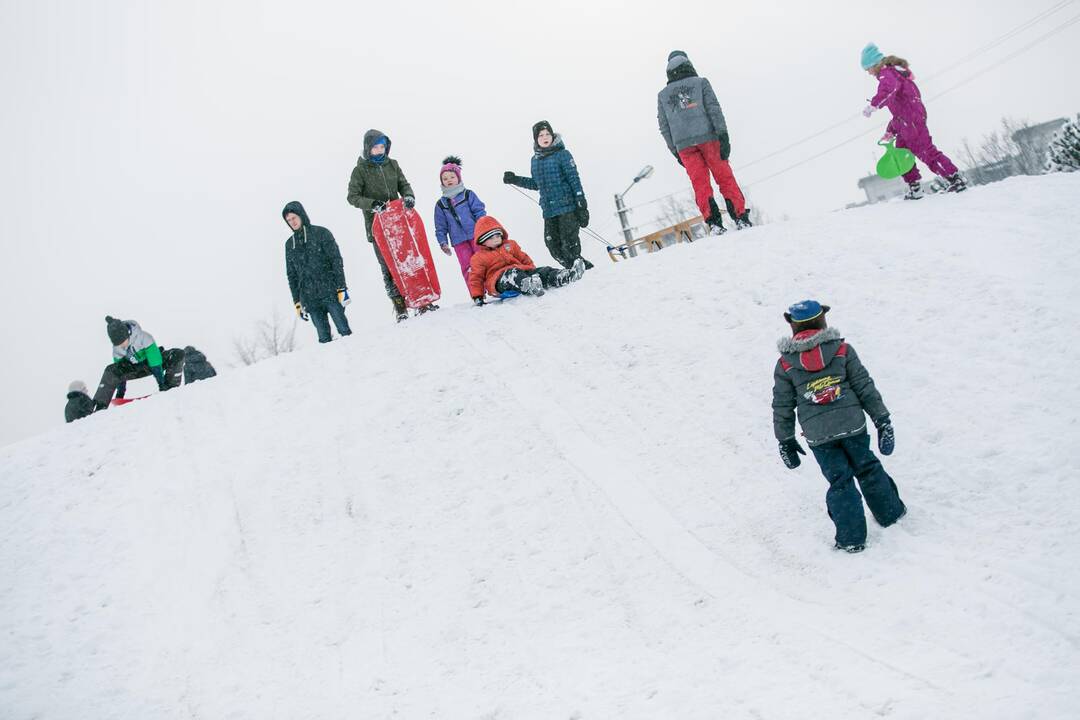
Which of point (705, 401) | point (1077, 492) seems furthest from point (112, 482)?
point (1077, 492)

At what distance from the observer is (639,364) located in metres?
7.40

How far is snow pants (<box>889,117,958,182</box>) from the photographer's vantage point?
30.6 ft

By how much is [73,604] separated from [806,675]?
222 inches

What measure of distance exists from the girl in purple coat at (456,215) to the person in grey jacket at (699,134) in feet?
9.50

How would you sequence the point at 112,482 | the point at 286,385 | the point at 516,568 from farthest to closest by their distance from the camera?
the point at 286,385, the point at 112,482, the point at 516,568

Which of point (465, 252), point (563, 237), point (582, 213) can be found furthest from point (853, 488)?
point (465, 252)

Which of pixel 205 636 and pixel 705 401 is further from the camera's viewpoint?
pixel 705 401

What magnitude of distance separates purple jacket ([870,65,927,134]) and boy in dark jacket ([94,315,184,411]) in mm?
10977

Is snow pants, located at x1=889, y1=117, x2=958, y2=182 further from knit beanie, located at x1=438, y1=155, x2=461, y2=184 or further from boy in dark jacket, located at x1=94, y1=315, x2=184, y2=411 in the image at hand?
boy in dark jacket, located at x1=94, y1=315, x2=184, y2=411

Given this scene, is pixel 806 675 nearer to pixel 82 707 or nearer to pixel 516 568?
pixel 516 568

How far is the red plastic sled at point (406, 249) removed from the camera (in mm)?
10164

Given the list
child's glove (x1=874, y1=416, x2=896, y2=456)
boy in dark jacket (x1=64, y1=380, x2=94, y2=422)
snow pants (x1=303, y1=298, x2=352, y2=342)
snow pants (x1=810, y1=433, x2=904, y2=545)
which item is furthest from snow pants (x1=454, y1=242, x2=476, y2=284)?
child's glove (x1=874, y1=416, x2=896, y2=456)

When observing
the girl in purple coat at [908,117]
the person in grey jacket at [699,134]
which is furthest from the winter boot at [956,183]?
the person in grey jacket at [699,134]

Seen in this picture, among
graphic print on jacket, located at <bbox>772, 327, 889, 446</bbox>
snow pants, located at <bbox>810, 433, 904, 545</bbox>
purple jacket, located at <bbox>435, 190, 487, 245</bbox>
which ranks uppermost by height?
purple jacket, located at <bbox>435, 190, 487, 245</bbox>
